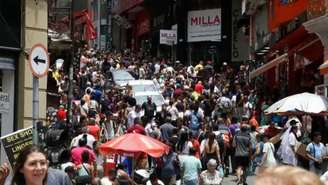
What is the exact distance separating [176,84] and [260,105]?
27.0ft

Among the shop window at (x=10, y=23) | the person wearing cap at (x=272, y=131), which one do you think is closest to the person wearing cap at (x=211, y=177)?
the shop window at (x=10, y=23)

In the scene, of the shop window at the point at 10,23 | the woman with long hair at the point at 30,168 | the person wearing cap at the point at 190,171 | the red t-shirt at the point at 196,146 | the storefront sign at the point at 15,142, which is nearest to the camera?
the woman with long hair at the point at 30,168

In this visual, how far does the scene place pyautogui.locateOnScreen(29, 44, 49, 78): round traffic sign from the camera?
10.1 metres

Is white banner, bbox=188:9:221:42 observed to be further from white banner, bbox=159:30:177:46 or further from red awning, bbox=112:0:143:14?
red awning, bbox=112:0:143:14

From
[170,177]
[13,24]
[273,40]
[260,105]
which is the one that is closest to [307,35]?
[260,105]

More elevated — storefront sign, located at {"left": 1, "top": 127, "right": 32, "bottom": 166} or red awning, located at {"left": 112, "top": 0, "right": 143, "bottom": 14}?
red awning, located at {"left": 112, "top": 0, "right": 143, "bottom": 14}

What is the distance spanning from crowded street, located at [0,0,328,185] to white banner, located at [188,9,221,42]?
0.07 m

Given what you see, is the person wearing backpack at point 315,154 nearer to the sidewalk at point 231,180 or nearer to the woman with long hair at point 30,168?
the sidewalk at point 231,180

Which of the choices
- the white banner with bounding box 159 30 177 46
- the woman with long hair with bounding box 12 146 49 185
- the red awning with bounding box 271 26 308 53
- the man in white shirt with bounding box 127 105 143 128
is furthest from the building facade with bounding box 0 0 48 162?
the white banner with bounding box 159 30 177 46

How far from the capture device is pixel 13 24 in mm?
13070

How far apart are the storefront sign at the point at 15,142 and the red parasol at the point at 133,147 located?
523cm

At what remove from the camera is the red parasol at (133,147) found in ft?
50.1

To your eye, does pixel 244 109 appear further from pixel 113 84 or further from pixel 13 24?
pixel 13 24

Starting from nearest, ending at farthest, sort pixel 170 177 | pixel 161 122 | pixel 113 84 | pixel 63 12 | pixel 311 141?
pixel 170 177, pixel 311 141, pixel 63 12, pixel 161 122, pixel 113 84
